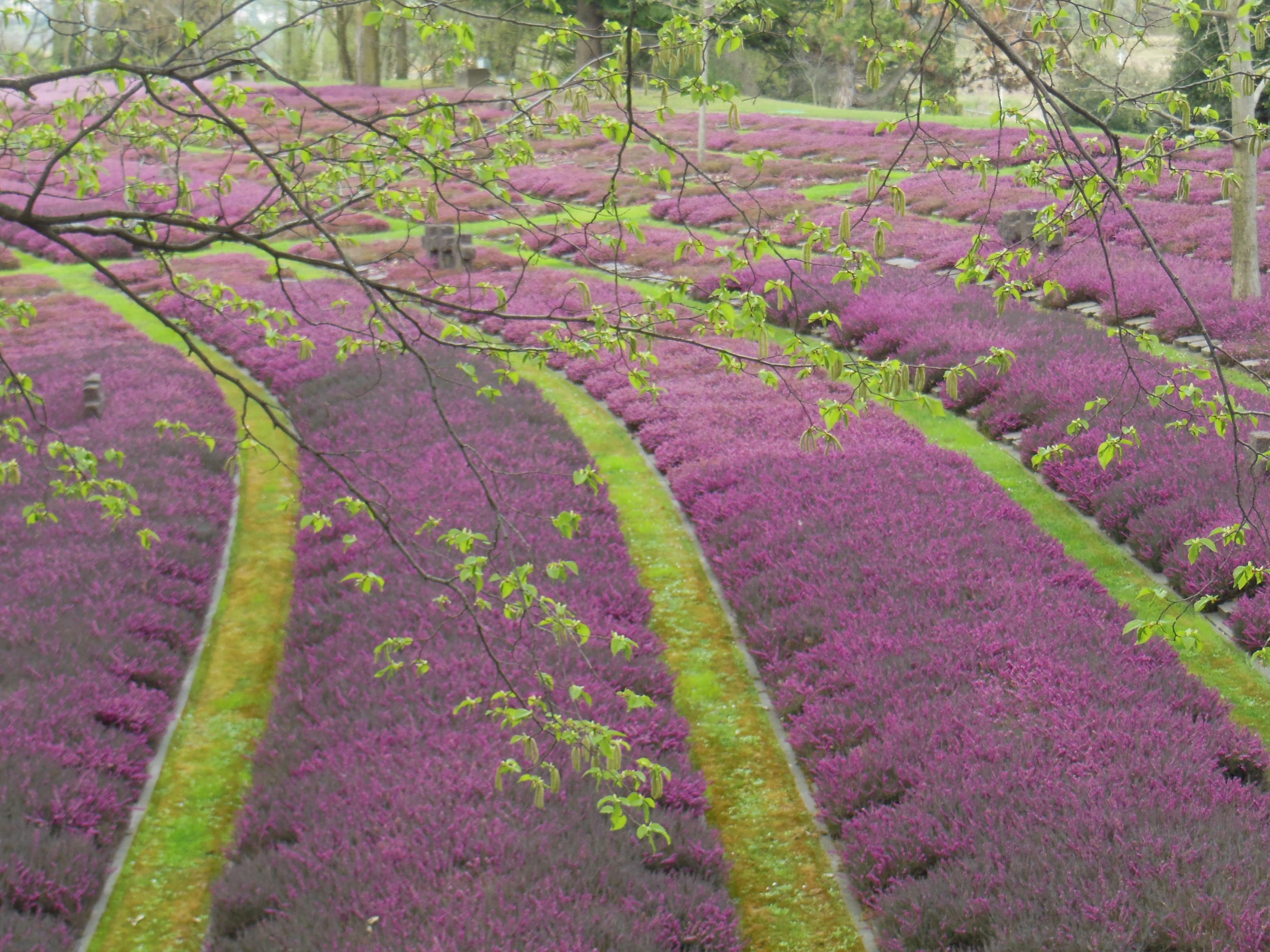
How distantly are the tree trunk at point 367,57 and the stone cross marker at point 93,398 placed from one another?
38.1m

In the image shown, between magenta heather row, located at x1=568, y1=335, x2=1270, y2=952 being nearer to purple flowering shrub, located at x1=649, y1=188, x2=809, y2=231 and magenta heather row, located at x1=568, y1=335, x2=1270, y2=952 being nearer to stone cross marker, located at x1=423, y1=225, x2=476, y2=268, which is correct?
stone cross marker, located at x1=423, y1=225, x2=476, y2=268

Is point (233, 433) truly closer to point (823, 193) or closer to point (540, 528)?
point (540, 528)

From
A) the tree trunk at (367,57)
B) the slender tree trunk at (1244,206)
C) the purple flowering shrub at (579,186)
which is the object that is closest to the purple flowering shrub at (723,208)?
the purple flowering shrub at (579,186)

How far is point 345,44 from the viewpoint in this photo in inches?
2181

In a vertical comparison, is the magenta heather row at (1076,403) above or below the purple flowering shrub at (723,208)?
below

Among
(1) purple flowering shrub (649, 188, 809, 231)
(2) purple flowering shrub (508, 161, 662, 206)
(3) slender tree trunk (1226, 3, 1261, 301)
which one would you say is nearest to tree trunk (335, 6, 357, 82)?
(2) purple flowering shrub (508, 161, 662, 206)

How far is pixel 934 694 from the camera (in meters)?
6.61

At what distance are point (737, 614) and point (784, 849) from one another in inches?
111

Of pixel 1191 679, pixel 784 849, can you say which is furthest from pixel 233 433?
pixel 1191 679

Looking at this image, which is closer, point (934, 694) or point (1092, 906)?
point (1092, 906)

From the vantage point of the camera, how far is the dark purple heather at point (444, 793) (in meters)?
4.91

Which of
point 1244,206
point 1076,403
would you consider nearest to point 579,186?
point 1244,206

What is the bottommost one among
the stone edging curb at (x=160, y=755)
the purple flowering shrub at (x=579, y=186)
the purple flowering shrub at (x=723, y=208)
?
the stone edging curb at (x=160, y=755)

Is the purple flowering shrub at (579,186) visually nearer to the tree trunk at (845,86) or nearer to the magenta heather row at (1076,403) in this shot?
the magenta heather row at (1076,403)
